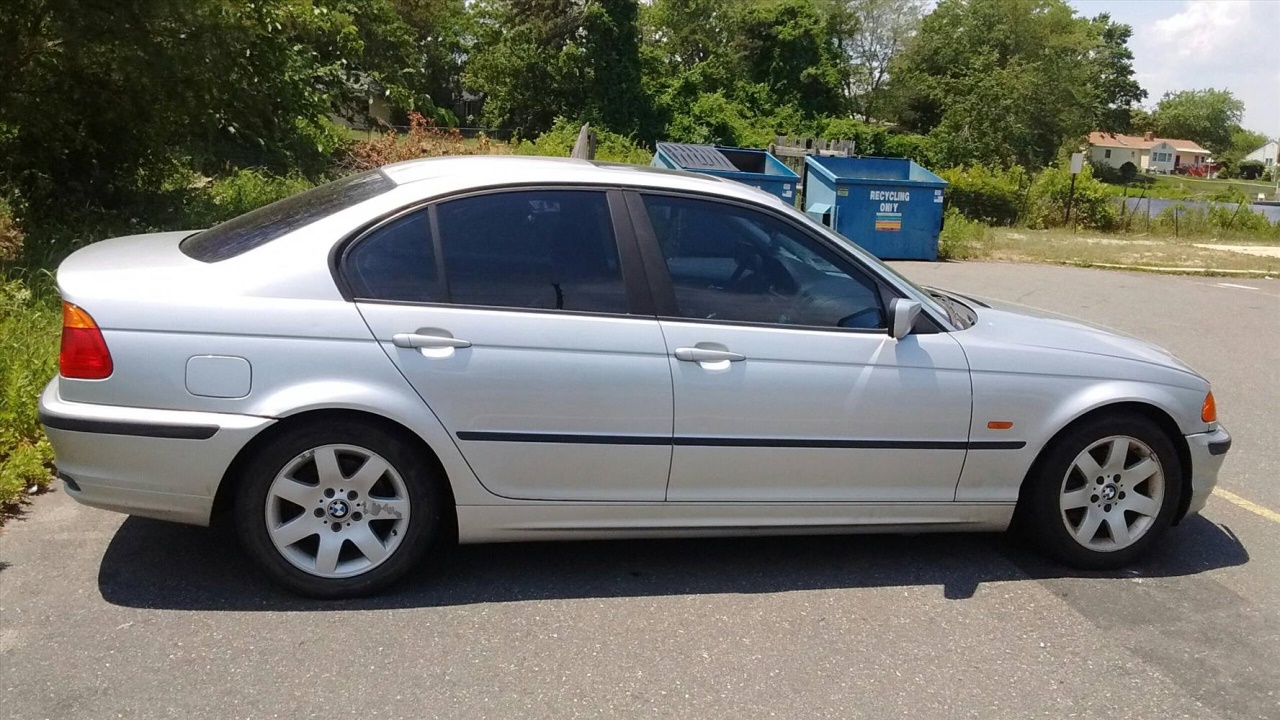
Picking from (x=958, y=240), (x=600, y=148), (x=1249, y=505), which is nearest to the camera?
(x=1249, y=505)

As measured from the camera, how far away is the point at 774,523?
411 centimetres

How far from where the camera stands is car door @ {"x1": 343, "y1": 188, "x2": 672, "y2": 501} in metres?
3.74

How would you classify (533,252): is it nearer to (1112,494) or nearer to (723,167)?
(1112,494)

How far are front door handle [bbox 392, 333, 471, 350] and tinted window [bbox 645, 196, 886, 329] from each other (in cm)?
88

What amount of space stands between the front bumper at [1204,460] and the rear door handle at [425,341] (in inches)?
120

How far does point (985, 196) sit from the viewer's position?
90.6 feet

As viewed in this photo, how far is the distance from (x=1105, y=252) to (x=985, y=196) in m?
6.92

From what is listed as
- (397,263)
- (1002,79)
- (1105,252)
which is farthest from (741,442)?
(1002,79)

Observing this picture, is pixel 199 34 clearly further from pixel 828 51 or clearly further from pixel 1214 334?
pixel 828 51

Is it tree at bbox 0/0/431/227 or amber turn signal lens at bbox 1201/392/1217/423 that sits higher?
tree at bbox 0/0/431/227

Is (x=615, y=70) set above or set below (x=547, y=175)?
above

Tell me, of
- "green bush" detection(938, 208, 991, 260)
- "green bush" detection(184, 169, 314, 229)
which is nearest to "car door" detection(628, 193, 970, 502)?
"green bush" detection(184, 169, 314, 229)

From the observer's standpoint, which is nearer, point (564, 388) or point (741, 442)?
point (564, 388)

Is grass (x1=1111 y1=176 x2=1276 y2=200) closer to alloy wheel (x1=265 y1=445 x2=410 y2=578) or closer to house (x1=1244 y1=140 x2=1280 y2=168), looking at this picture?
house (x1=1244 y1=140 x2=1280 y2=168)
